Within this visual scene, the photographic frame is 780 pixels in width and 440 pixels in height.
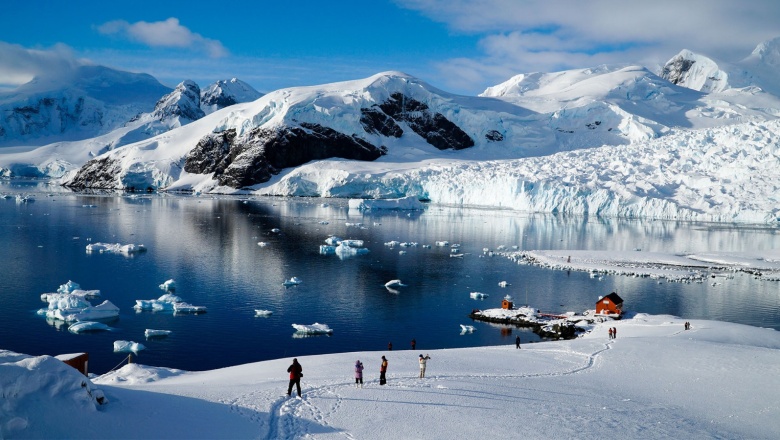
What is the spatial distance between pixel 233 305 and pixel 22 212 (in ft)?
181

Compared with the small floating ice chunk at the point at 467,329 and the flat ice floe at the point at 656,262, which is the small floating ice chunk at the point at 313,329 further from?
the flat ice floe at the point at 656,262

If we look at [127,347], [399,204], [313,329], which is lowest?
[127,347]

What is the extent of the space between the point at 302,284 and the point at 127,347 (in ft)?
51.9

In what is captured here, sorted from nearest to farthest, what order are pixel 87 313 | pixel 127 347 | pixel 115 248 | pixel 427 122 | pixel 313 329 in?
pixel 127 347 → pixel 313 329 → pixel 87 313 → pixel 115 248 → pixel 427 122

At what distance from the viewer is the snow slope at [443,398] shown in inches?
473

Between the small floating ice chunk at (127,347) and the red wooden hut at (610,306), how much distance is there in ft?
81.7

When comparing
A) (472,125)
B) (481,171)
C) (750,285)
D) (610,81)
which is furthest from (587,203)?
(610,81)

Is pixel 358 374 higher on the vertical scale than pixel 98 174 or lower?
lower

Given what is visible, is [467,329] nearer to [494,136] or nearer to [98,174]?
[494,136]

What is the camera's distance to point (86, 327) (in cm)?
2819

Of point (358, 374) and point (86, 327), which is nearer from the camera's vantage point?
point (358, 374)

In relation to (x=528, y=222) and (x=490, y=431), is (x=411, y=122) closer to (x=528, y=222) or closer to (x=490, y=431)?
(x=528, y=222)

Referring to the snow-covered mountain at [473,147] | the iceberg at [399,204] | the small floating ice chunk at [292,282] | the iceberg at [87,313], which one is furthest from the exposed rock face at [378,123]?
the iceberg at [87,313]

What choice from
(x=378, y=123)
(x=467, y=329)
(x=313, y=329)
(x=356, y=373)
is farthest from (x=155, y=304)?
(x=378, y=123)
